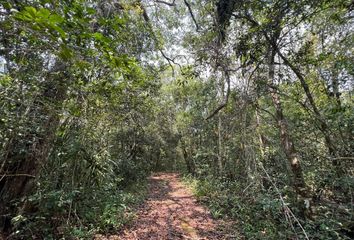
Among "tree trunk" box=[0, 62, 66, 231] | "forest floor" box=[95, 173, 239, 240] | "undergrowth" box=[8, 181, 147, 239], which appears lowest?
"forest floor" box=[95, 173, 239, 240]

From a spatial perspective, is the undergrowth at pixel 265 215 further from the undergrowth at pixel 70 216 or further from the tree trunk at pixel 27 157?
the tree trunk at pixel 27 157

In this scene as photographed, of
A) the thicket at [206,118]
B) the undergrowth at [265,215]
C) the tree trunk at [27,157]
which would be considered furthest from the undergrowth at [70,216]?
the undergrowth at [265,215]

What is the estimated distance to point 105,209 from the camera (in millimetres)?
4578

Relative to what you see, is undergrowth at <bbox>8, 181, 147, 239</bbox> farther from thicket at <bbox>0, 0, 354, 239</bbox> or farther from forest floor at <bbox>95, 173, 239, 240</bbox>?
forest floor at <bbox>95, 173, 239, 240</bbox>

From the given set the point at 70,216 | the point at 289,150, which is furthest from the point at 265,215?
the point at 70,216

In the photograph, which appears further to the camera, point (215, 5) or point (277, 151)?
point (277, 151)

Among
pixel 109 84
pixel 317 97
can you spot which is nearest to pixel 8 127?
pixel 109 84

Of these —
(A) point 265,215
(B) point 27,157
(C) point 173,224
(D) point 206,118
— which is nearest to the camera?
(B) point 27,157

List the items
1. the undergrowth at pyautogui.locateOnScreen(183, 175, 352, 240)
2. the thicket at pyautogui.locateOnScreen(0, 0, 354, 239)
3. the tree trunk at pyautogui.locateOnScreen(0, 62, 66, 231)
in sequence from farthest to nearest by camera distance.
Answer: the undergrowth at pyautogui.locateOnScreen(183, 175, 352, 240) → the tree trunk at pyautogui.locateOnScreen(0, 62, 66, 231) → the thicket at pyautogui.locateOnScreen(0, 0, 354, 239)

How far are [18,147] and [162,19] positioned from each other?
520cm

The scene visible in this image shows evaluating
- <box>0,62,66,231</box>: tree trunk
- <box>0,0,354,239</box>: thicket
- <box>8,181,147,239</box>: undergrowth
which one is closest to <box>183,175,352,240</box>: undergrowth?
<box>0,0,354,239</box>: thicket

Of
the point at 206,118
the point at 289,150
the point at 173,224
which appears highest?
the point at 206,118

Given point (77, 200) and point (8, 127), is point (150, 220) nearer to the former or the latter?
point (77, 200)

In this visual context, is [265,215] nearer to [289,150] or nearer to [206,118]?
[289,150]
